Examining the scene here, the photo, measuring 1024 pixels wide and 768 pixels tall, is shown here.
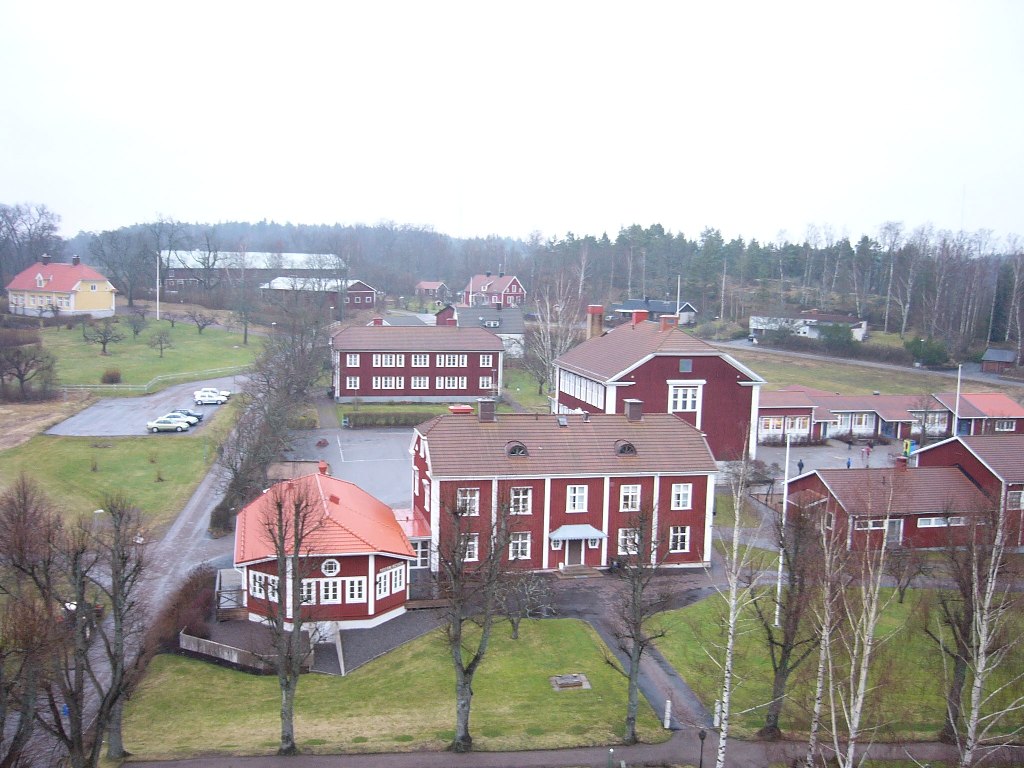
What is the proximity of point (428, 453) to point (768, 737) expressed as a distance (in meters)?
13.8

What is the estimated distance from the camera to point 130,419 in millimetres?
47531

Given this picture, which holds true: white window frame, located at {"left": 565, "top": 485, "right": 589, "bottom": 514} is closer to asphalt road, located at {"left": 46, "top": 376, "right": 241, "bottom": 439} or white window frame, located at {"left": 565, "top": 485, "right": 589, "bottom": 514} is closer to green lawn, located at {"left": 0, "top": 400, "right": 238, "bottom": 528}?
green lawn, located at {"left": 0, "top": 400, "right": 238, "bottom": 528}

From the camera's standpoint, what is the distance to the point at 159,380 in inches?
2285

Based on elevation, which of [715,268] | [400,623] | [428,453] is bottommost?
[400,623]

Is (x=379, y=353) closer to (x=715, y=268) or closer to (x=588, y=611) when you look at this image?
(x=588, y=611)

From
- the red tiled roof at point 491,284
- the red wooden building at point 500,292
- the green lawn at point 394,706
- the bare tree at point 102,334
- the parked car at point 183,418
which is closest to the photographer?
the green lawn at point 394,706

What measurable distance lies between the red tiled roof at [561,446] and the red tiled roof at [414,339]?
1068 inches

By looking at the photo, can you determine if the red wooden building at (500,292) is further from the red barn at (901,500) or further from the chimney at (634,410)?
the red barn at (901,500)

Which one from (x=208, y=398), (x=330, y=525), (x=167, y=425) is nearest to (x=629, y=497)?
(x=330, y=525)

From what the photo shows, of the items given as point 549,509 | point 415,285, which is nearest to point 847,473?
point 549,509

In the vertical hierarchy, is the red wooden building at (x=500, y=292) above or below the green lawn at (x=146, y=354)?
above

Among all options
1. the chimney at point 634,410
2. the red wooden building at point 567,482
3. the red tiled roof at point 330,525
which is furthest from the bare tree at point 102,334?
the chimney at point 634,410

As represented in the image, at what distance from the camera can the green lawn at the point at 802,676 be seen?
1922cm

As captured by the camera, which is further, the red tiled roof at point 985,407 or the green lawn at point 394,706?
the red tiled roof at point 985,407
